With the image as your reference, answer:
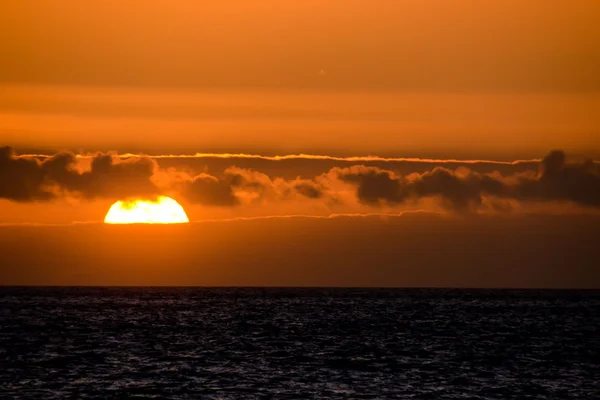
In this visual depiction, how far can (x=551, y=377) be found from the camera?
223 ft

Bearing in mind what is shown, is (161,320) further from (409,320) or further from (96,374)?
(96,374)

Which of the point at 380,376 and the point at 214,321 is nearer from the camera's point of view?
the point at 380,376

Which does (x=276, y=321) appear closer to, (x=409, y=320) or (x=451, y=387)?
(x=409, y=320)

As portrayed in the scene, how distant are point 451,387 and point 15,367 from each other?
29279 millimetres

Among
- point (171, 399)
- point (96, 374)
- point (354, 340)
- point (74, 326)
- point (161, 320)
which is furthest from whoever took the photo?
point (161, 320)

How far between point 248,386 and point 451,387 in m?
12.1

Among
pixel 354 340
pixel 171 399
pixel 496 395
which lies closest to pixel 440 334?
pixel 354 340

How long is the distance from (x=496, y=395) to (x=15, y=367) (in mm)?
32164

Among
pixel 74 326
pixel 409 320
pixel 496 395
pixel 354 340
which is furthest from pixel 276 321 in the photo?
pixel 496 395

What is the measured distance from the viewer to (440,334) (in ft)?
357

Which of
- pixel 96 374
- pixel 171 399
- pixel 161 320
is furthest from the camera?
pixel 161 320

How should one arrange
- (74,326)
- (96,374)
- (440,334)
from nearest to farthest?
1. (96,374)
2. (440,334)
3. (74,326)

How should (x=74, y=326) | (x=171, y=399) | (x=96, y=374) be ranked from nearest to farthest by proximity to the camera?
(x=171, y=399)
(x=96, y=374)
(x=74, y=326)

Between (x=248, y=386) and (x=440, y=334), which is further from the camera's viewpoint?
(x=440, y=334)
